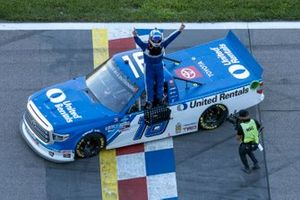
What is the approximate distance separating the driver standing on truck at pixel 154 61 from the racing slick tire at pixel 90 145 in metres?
0.99

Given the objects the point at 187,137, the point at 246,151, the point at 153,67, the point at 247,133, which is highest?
the point at 153,67

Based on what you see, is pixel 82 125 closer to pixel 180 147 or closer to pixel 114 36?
pixel 180 147

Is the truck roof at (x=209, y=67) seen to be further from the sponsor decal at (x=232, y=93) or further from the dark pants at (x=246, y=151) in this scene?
the dark pants at (x=246, y=151)

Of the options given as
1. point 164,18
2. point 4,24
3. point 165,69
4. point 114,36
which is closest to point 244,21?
point 164,18

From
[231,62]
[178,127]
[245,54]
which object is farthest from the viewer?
[245,54]

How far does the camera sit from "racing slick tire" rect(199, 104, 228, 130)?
13727mm

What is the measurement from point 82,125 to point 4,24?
14.7 feet

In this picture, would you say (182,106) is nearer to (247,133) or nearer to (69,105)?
(247,133)

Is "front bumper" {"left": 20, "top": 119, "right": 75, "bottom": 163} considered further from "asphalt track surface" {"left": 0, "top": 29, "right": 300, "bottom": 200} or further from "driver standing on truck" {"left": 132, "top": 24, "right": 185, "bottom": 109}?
"driver standing on truck" {"left": 132, "top": 24, "right": 185, "bottom": 109}

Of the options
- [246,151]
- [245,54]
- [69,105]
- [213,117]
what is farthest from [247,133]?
[69,105]

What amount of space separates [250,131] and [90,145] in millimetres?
2732

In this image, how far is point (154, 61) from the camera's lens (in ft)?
42.0

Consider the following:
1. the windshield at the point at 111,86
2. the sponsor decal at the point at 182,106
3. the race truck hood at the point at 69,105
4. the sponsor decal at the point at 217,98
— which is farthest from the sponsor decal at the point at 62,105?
the sponsor decal at the point at 217,98

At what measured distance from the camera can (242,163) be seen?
→ 13375 mm
